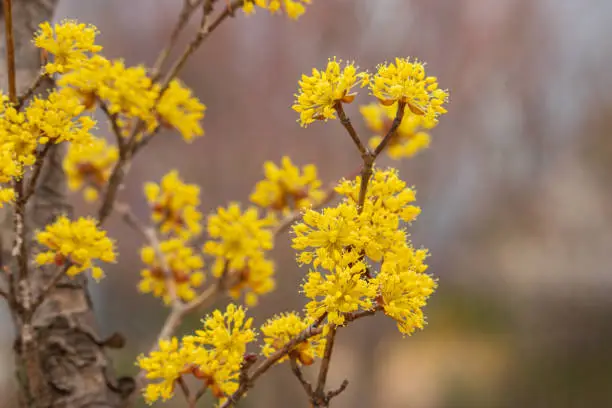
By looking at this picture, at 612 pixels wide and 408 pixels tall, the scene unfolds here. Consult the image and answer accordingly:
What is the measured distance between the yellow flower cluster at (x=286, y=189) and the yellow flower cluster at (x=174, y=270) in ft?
0.30

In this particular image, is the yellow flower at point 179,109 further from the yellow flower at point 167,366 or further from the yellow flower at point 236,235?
the yellow flower at point 167,366

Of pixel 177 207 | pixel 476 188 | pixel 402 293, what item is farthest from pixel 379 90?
pixel 476 188

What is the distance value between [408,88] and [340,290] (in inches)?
4.2


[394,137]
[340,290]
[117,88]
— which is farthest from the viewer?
[394,137]

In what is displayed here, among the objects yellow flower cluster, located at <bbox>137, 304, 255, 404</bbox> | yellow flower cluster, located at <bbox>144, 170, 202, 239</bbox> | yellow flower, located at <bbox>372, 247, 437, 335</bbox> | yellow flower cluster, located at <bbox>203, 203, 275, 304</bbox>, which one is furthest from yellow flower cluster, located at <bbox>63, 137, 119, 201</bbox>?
yellow flower, located at <bbox>372, 247, 437, 335</bbox>

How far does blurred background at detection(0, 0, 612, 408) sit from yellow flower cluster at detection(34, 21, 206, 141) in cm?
54

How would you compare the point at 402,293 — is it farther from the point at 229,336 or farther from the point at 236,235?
the point at 236,235

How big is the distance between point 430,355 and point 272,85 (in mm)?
575

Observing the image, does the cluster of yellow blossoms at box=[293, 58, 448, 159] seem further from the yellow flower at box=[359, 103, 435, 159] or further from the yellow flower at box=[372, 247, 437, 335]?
the yellow flower at box=[359, 103, 435, 159]

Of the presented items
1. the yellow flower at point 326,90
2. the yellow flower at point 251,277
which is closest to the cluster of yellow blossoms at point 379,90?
the yellow flower at point 326,90

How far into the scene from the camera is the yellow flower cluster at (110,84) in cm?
34

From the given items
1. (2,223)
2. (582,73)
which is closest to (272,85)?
(582,73)

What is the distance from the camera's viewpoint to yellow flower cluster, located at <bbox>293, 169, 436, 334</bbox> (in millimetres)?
280

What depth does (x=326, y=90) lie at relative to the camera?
296 mm
